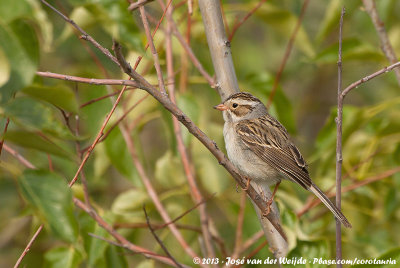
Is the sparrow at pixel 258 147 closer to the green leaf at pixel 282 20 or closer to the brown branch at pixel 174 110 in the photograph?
the green leaf at pixel 282 20

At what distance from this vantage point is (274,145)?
4.38m

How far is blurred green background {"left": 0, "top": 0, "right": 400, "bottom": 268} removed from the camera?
6.58 feet

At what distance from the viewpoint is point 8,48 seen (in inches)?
78.1

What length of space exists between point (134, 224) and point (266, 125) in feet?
4.30

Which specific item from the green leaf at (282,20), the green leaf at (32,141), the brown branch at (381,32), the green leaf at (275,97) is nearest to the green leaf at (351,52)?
the brown branch at (381,32)

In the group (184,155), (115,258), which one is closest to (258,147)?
(184,155)

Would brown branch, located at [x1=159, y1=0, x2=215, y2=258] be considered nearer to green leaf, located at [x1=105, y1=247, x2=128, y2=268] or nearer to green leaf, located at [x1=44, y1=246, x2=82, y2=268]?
green leaf, located at [x1=105, y1=247, x2=128, y2=268]

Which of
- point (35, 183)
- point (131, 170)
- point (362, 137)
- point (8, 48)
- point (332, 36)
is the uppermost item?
point (332, 36)

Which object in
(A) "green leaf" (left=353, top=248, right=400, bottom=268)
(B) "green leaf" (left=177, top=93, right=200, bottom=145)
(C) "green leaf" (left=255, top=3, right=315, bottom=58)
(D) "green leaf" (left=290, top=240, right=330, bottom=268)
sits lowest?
(A) "green leaf" (left=353, top=248, right=400, bottom=268)

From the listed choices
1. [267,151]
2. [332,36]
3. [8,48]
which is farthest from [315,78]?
[8,48]

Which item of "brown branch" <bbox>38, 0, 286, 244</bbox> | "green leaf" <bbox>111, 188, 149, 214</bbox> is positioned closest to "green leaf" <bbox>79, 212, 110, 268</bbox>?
"green leaf" <bbox>111, 188, 149, 214</bbox>

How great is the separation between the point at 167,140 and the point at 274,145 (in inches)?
33.9

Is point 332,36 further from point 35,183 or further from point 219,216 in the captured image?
point 35,183

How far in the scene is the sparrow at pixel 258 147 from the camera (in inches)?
157
